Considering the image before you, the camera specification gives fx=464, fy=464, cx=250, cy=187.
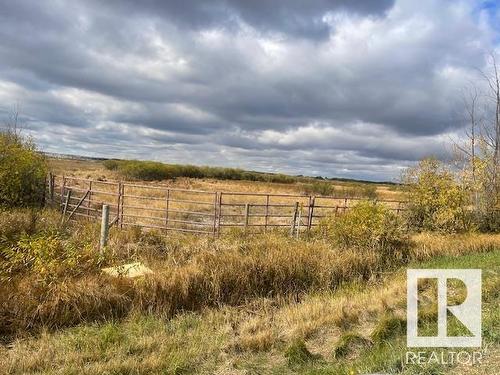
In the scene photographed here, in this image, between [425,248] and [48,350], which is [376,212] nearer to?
[425,248]

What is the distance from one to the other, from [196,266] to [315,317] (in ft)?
9.89

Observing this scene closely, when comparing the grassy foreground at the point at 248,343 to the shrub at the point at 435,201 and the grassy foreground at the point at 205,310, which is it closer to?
the grassy foreground at the point at 205,310

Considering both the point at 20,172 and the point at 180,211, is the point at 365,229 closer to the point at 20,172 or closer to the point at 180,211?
the point at 180,211

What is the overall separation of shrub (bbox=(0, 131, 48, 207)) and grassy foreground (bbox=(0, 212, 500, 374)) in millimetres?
7285

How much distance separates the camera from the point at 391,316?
8367 mm

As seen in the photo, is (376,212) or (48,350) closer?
(48,350)

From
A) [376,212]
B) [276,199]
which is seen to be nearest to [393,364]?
[376,212]

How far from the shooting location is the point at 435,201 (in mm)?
20562

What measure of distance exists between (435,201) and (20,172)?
737 inches

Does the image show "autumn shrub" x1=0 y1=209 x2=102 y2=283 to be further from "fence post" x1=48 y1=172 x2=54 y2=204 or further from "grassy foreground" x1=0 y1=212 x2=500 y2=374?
"fence post" x1=48 y1=172 x2=54 y2=204

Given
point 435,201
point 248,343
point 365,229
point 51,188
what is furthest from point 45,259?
point 435,201

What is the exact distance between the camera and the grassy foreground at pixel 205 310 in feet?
21.7

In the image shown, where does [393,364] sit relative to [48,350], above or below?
above

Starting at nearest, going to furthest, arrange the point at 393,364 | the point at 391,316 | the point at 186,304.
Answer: the point at 393,364 → the point at 391,316 → the point at 186,304
